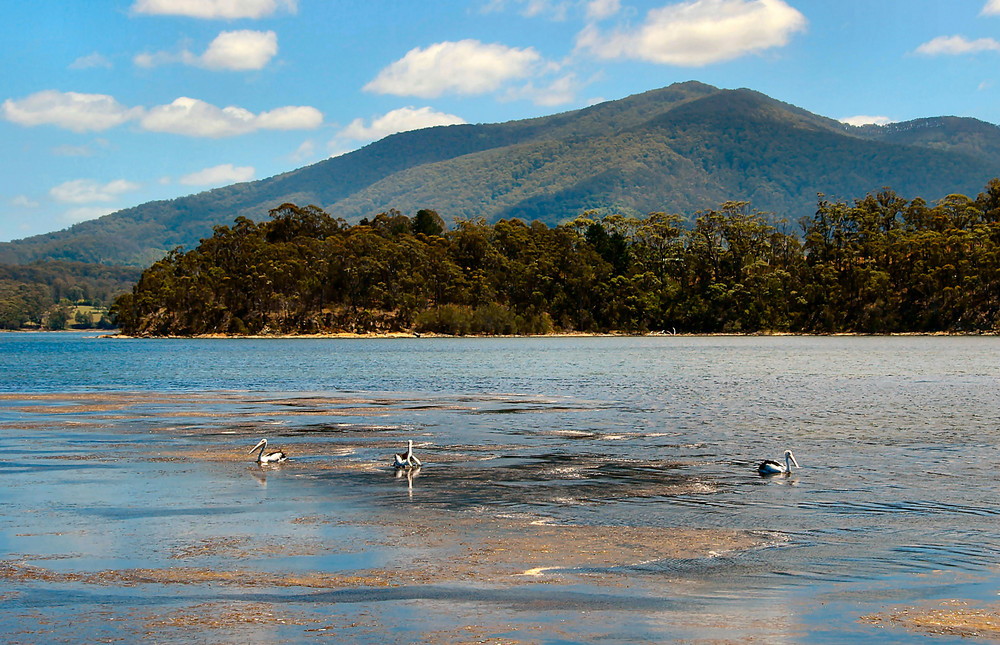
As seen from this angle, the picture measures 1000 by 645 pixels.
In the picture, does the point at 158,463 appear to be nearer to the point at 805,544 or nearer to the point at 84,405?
the point at 805,544

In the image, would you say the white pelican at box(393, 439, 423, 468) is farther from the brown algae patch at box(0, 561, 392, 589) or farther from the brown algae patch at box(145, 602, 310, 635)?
the brown algae patch at box(145, 602, 310, 635)

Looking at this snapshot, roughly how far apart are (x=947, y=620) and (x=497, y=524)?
7.82 meters

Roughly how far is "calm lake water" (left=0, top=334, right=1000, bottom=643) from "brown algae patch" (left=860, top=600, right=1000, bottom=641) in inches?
6.1

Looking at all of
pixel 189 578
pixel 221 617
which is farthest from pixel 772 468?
pixel 221 617

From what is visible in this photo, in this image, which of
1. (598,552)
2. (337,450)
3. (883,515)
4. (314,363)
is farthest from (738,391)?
(314,363)

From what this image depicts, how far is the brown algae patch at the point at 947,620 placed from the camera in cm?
1074

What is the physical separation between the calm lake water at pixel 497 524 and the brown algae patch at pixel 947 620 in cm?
15

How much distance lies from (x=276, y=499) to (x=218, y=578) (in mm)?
6536

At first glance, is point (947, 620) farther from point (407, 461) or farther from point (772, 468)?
point (407, 461)

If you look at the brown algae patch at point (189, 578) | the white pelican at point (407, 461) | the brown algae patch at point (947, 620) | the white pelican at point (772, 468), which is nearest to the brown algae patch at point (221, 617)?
the brown algae patch at point (189, 578)

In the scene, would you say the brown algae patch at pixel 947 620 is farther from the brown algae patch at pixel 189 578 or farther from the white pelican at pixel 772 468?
the white pelican at pixel 772 468

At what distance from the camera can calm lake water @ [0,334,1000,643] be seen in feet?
37.4

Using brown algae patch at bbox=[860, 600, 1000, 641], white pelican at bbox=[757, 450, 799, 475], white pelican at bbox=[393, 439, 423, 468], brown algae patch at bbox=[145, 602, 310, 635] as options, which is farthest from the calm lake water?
white pelican at bbox=[393, 439, 423, 468]

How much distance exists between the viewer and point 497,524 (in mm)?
16766
